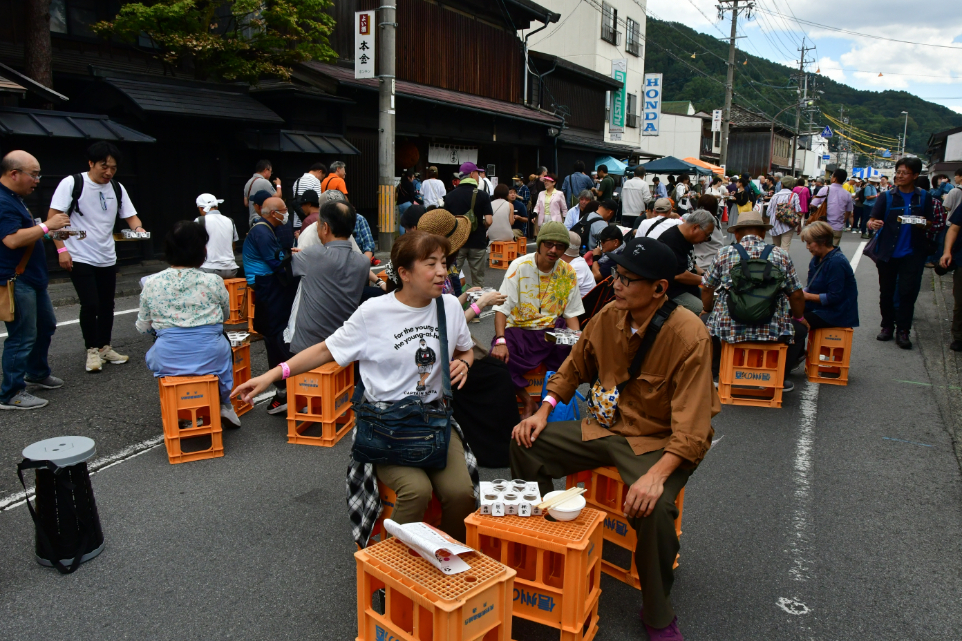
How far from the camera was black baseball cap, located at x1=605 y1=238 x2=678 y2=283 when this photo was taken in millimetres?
2986

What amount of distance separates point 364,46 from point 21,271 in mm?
9871

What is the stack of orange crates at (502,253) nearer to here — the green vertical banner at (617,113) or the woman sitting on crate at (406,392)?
the woman sitting on crate at (406,392)

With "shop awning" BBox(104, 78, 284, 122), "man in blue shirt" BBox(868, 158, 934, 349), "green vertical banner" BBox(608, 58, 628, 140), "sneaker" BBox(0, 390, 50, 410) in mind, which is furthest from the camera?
"green vertical banner" BBox(608, 58, 628, 140)

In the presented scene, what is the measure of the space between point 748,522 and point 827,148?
107 m

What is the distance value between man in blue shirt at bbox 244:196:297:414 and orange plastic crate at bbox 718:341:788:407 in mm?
3924

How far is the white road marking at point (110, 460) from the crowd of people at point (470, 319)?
22.2 inches

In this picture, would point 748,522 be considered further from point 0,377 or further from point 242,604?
point 0,377

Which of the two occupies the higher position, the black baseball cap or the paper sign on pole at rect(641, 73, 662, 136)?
the paper sign on pole at rect(641, 73, 662, 136)

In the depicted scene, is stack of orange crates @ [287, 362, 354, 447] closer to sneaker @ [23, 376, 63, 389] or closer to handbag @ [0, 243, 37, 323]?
handbag @ [0, 243, 37, 323]

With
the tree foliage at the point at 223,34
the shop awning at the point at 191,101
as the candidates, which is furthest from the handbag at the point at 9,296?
the tree foliage at the point at 223,34

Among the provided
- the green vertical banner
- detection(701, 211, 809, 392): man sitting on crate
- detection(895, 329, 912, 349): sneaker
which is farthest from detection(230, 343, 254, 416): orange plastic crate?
the green vertical banner

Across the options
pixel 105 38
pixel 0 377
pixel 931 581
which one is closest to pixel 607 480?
pixel 931 581

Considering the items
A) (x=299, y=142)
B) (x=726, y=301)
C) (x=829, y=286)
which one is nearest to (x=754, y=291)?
(x=726, y=301)

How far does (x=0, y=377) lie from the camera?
6.09 m
